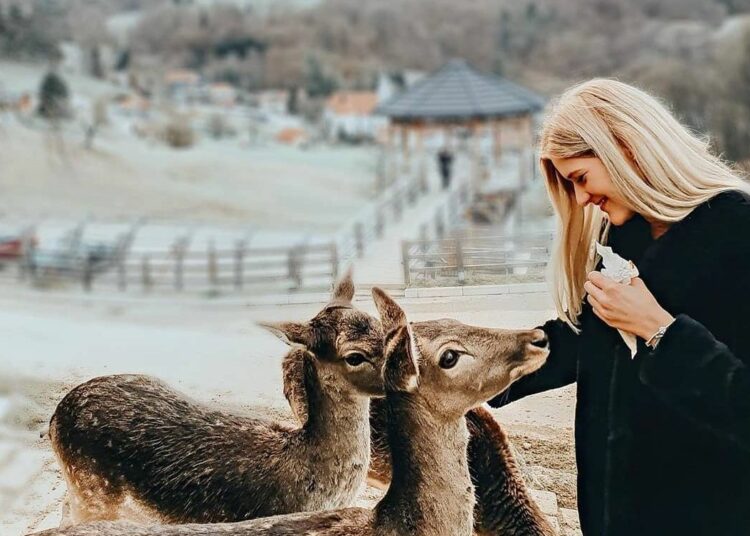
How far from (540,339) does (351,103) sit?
25.7 metres

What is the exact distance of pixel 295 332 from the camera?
2.29m

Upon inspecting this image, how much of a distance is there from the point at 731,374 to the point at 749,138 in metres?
20.7

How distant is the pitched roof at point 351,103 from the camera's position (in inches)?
1064

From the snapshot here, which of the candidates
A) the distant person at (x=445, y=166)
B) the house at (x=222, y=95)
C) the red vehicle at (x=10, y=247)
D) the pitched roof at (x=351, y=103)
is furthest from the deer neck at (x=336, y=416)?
the house at (x=222, y=95)

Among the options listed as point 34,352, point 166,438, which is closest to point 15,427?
point 34,352

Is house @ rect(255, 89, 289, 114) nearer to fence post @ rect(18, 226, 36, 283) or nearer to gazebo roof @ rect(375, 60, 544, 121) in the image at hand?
gazebo roof @ rect(375, 60, 544, 121)

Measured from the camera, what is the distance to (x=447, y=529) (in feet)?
7.19

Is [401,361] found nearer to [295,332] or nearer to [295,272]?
[295,332]

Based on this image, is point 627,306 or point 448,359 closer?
point 627,306

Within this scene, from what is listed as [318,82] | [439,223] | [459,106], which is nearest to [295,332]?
[439,223]

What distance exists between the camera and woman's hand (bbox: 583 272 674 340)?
196 centimetres

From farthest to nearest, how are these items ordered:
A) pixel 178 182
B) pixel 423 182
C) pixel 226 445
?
pixel 178 182, pixel 423 182, pixel 226 445

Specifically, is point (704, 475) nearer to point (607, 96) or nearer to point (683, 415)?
point (683, 415)

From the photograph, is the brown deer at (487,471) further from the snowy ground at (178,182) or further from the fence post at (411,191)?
the snowy ground at (178,182)
